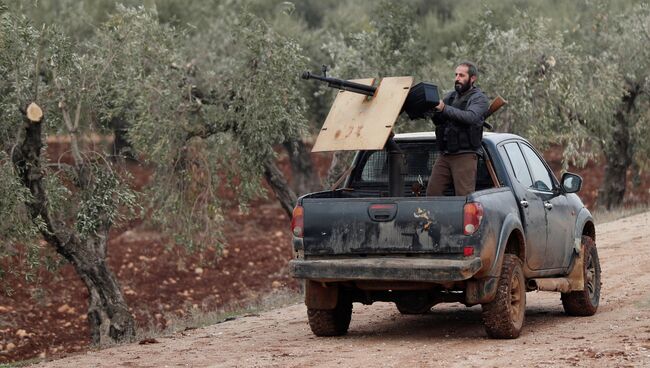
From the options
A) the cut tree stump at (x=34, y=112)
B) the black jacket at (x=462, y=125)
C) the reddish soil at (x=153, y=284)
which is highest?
the cut tree stump at (x=34, y=112)

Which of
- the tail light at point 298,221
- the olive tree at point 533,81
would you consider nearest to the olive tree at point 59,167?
the tail light at point 298,221

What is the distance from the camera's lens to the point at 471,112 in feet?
36.3

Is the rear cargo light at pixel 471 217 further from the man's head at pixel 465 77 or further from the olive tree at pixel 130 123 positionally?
the olive tree at pixel 130 123

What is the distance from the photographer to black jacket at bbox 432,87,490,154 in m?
11.0

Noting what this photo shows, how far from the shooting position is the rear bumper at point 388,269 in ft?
33.5

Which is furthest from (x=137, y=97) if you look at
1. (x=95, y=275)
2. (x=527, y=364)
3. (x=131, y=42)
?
(x=527, y=364)

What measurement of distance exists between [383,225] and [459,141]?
1215 millimetres

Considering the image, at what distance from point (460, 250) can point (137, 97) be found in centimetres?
936

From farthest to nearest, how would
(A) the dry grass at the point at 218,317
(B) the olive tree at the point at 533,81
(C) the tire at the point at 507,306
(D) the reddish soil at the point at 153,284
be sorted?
(B) the olive tree at the point at 533,81, (D) the reddish soil at the point at 153,284, (A) the dry grass at the point at 218,317, (C) the tire at the point at 507,306

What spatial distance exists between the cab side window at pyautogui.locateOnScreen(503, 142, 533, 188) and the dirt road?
1.39 meters

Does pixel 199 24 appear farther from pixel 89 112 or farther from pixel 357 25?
pixel 89 112

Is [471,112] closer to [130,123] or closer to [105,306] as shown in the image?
[105,306]

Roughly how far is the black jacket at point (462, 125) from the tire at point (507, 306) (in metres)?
1.07

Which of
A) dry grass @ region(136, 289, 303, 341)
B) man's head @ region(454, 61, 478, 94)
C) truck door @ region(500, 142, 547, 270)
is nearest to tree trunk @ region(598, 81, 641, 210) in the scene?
dry grass @ region(136, 289, 303, 341)
